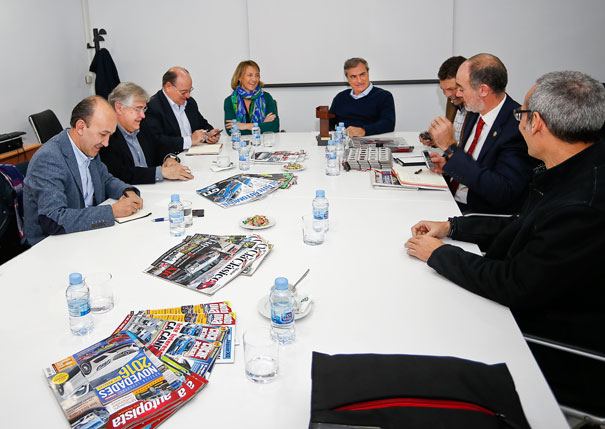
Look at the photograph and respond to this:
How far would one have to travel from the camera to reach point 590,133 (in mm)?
1483

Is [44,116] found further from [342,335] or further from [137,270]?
[342,335]

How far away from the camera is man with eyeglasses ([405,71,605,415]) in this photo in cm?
132

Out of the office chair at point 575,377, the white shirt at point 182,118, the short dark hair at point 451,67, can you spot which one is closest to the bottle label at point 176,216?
the office chair at point 575,377

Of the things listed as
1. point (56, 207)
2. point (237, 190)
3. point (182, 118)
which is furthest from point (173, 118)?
point (56, 207)

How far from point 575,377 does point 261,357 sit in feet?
3.14

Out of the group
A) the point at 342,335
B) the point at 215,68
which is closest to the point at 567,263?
the point at 342,335

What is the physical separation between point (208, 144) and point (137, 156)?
831mm

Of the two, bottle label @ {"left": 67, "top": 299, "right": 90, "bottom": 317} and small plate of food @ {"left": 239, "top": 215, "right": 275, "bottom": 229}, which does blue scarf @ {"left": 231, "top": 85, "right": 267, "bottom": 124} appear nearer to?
small plate of food @ {"left": 239, "top": 215, "right": 275, "bottom": 229}

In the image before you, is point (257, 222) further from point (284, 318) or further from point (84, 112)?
point (84, 112)

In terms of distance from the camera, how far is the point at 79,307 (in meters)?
1.33

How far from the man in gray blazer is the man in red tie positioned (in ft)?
5.41

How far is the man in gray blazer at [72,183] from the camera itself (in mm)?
2098

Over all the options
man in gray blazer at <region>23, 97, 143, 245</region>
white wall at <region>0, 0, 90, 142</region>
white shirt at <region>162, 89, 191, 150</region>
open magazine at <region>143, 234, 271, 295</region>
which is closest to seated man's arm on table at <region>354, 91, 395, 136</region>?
white shirt at <region>162, 89, 191, 150</region>

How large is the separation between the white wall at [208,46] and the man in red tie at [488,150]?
2.80m
